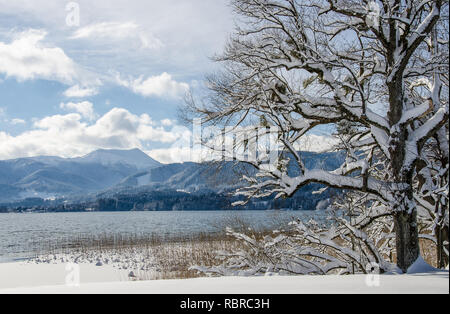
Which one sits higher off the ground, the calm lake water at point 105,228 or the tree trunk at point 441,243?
the tree trunk at point 441,243

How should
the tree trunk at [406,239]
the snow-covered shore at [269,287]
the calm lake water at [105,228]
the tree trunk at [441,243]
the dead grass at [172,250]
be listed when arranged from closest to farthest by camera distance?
the snow-covered shore at [269,287] < the tree trunk at [406,239] < the tree trunk at [441,243] < the calm lake water at [105,228] < the dead grass at [172,250]

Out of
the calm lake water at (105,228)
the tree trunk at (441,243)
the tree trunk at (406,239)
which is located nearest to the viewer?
the tree trunk at (406,239)

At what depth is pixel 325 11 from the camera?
890 centimetres

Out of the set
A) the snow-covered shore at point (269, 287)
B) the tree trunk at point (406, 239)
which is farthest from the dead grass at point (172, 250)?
the snow-covered shore at point (269, 287)

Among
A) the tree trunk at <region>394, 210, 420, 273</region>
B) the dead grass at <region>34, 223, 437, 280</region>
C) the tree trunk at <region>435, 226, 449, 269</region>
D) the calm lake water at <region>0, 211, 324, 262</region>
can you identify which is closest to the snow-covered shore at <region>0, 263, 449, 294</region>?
the tree trunk at <region>394, 210, 420, 273</region>

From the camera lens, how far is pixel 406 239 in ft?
26.7

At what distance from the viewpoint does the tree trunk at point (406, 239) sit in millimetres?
8078

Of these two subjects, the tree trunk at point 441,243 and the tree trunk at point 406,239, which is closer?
the tree trunk at point 406,239

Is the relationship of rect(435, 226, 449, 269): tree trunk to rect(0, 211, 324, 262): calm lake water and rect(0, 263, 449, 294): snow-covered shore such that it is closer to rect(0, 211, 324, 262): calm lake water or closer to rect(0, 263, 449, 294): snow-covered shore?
rect(0, 263, 449, 294): snow-covered shore

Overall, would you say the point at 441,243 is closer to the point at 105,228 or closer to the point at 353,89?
the point at 353,89

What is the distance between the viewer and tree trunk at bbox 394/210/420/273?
808 centimetres

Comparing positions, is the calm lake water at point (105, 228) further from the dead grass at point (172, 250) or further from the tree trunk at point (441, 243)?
the tree trunk at point (441, 243)
